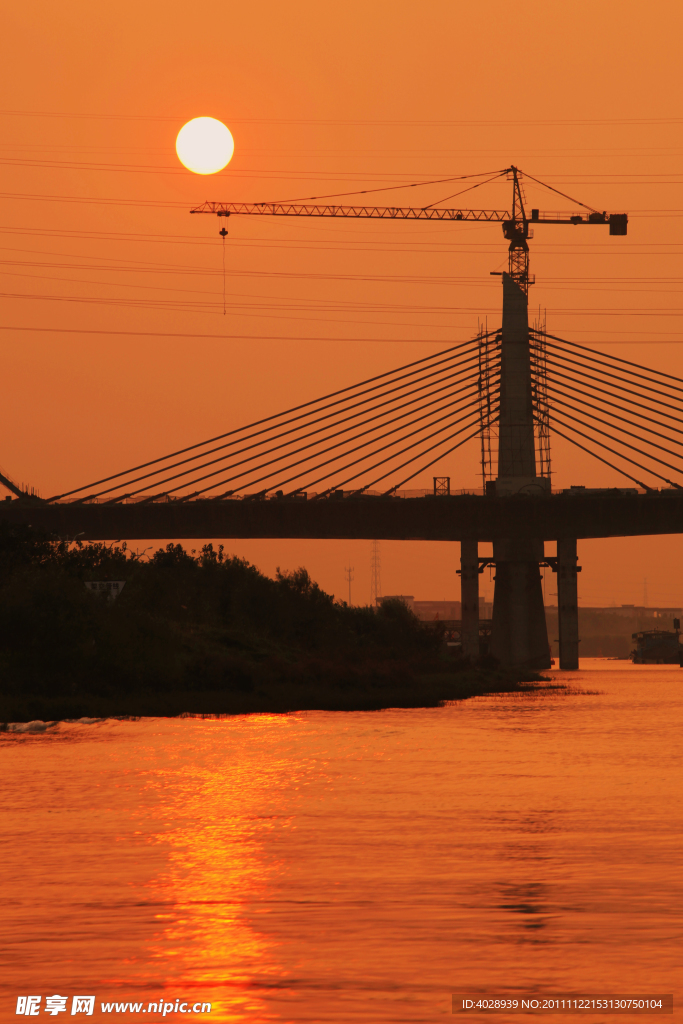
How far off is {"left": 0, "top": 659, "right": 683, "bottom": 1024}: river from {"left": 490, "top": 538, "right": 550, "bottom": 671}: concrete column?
220ft

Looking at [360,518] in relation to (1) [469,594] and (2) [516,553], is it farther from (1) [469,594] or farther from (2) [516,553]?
(2) [516,553]

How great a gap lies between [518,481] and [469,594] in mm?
11859

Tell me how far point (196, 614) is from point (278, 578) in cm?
3412

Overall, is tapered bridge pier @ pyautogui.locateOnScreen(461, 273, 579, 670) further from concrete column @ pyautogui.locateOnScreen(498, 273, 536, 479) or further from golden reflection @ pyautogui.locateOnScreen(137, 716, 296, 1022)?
golden reflection @ pyautogui.locateOnScreen(137, 716, 296, 1022)

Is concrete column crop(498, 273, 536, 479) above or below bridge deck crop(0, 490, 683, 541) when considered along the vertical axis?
above

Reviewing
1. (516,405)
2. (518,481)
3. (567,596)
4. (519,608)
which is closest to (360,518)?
(518,481)

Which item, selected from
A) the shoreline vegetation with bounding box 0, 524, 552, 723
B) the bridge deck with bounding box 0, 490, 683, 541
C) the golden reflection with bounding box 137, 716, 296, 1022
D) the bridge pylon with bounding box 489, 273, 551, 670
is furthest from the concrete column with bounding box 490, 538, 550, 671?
the golden reflection with bounding box 137, 716, 296, 1022

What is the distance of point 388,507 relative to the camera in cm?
11125

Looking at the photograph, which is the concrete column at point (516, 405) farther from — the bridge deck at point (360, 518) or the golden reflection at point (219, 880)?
the golden reflection at point (219, 880)

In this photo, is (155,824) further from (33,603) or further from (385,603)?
(385,603)

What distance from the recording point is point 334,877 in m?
20.9

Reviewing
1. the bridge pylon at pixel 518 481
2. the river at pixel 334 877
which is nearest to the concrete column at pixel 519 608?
the bridge pylon at pixel 518 481

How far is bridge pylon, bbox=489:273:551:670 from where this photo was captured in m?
108

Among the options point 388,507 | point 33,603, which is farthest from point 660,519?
point 33,603
